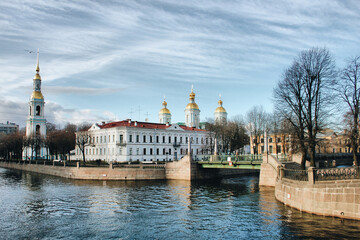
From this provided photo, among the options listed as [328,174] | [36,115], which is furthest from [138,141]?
[328,174]

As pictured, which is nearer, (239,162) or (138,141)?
(239,162)

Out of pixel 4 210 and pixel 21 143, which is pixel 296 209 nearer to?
pixel 4 210

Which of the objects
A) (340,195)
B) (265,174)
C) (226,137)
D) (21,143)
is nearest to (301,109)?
(265,174)

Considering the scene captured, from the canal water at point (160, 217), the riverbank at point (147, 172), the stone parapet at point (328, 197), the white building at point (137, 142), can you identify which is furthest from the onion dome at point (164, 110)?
the stone parapet at point (328, 197)

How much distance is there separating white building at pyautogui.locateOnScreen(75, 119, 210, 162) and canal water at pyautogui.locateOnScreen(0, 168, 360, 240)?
33609 millimetres

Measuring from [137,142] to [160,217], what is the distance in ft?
158

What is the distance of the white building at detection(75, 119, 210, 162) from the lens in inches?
2746

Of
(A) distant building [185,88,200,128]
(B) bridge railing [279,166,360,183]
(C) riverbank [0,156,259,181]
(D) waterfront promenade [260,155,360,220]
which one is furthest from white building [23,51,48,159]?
(B) bridge railing [279,166,360,183]

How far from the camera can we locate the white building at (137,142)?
69.8 metres

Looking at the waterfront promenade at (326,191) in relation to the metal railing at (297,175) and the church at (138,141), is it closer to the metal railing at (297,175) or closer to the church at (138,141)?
the metal railing at (297,175)

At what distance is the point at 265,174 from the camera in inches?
1571

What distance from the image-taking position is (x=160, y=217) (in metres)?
23.9

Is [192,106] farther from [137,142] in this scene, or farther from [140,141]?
[137,142]

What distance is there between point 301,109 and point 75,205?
969 inches
